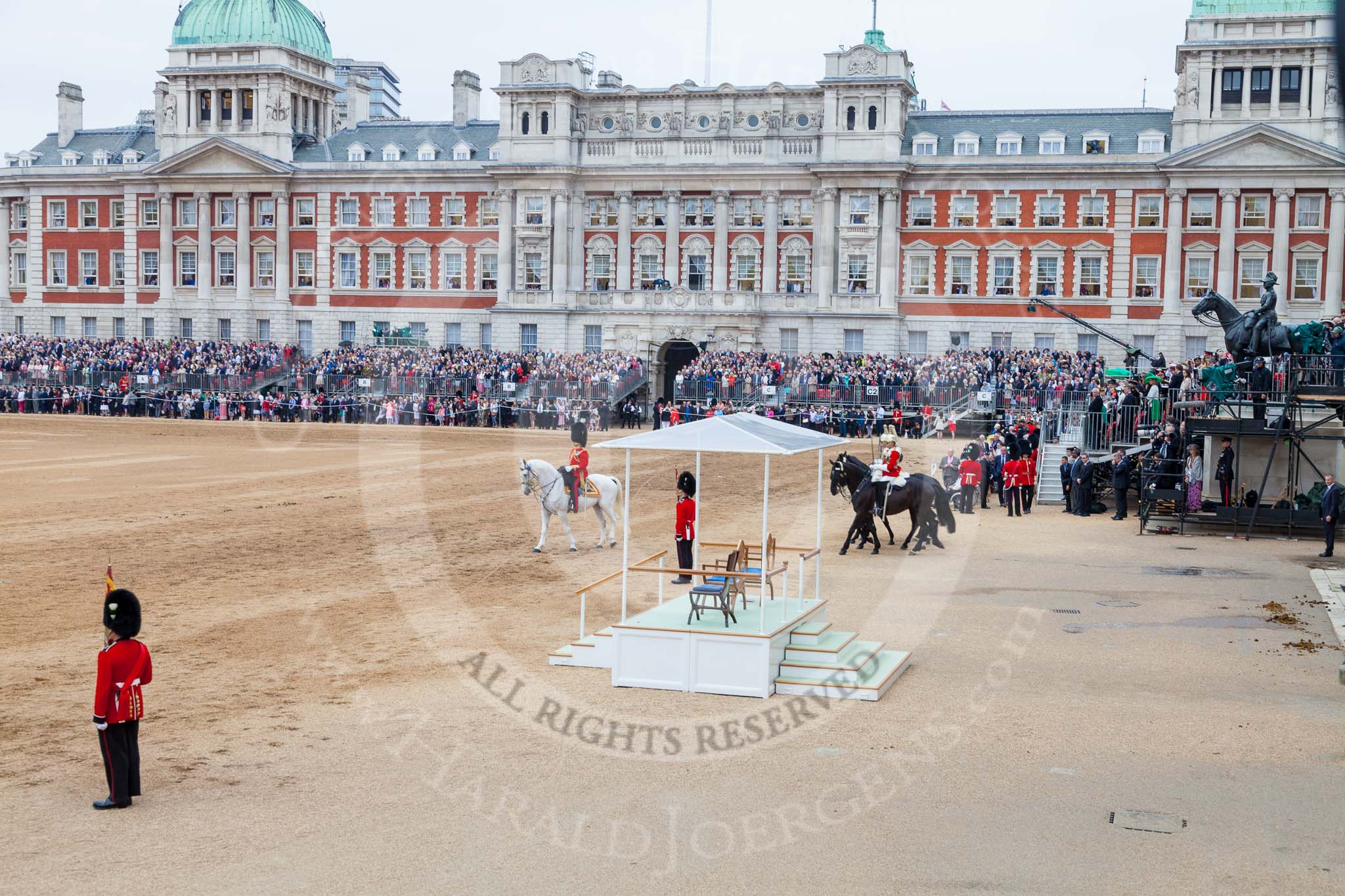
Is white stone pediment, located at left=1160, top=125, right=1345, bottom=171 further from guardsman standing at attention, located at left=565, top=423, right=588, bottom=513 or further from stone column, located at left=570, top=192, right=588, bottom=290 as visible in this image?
guardsman standing at attention, located at left=565, top=423, right=588, bottom=513

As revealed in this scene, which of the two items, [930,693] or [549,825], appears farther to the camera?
[930,693]

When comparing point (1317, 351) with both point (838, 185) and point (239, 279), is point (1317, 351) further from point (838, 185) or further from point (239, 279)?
point (239, 279)

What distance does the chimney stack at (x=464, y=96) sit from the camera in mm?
84500

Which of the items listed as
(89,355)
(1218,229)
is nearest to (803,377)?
(1218,229)

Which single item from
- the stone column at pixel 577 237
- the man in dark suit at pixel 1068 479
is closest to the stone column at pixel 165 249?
the stone column at pixel 577 237

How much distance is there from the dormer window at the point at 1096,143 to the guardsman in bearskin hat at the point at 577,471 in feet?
169

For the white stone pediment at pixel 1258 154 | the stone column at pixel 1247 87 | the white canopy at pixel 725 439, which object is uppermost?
the stone column at pixel 1247 87

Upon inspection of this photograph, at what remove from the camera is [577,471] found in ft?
88.2

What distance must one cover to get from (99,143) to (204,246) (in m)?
14.1

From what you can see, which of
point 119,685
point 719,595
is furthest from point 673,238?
point 119,685

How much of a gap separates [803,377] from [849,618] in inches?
1565

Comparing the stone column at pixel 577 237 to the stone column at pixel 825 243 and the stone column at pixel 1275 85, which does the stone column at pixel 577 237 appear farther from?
the stone column at pixel 1275 85

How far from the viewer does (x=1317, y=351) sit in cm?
3347

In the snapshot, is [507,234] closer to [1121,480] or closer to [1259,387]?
[1121,480]
